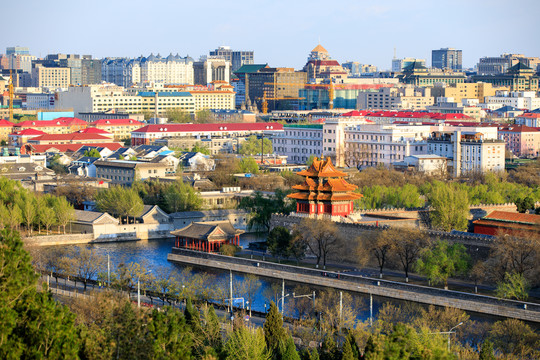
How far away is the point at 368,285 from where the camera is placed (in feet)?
127

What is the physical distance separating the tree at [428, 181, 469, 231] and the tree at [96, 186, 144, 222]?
47.2 feet

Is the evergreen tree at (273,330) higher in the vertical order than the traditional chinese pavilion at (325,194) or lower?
lower

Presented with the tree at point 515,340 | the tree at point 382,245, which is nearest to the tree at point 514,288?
the tree at point 515,340

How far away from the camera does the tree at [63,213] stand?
2057 inches

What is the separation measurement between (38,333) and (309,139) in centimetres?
6180

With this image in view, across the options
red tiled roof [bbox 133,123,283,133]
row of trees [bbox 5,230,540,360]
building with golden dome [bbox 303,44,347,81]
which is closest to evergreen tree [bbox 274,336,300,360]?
row of trees [bbox 5,230,540,360]

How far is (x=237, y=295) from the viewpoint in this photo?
36.6m

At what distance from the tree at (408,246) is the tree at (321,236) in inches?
135

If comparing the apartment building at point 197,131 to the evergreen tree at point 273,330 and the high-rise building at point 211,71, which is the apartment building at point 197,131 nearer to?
the evergreen tree at point 273,330

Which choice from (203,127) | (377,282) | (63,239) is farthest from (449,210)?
(203,127)

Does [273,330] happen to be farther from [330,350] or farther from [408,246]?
[408,246]

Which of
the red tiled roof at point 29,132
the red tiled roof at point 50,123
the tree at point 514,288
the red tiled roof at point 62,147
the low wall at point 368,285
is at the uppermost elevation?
the red tiled roof at point 50,123

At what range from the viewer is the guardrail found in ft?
113

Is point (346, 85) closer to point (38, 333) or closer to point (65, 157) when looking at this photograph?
point (65, 157)
